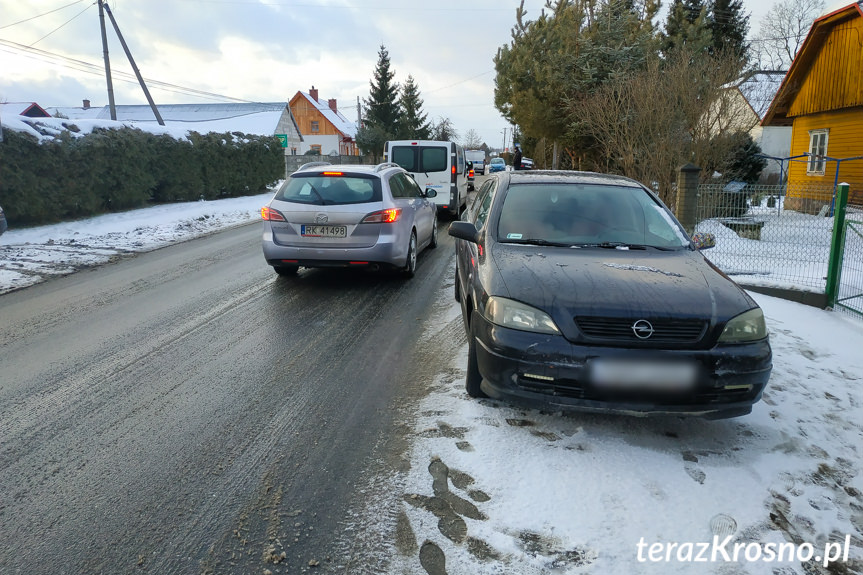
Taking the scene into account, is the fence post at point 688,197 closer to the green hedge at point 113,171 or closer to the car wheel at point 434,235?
the car wheel at point 434,235

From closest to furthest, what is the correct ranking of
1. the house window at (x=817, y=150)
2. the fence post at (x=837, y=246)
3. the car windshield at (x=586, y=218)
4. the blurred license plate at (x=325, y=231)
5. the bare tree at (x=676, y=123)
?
the car windshield at (x=586, y=218), the fence post at (x=837, y=246), the blurred license plate at (x=325, y=231), the bare tree at (x=676, y=123), the house window at (x=817, y=150)

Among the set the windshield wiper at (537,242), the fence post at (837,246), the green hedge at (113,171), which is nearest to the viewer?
the windshield wiper at (537,242)

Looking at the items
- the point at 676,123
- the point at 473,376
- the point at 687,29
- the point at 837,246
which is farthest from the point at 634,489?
the point at 687,29

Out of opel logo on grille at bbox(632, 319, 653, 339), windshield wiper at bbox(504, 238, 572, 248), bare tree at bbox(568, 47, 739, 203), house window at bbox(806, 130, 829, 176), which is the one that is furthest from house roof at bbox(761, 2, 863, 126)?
opel logo on grille at bbox(632, 319, 653, 339)

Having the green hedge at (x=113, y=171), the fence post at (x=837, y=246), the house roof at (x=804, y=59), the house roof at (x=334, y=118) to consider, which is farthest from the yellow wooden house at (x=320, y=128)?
the fence post at (x=837, y=246)

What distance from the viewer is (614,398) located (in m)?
3.26

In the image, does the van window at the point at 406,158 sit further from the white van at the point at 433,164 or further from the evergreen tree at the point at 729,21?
the evergreen tree at the point at 729,21

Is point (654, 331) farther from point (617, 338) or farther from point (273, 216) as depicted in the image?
point (273, 216)

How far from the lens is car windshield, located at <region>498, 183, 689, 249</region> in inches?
180

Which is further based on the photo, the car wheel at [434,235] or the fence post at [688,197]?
the car wheel at [434,235]

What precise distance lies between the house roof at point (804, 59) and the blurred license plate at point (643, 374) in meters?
18.7

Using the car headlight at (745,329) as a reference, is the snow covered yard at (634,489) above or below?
below

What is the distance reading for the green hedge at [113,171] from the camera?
11398 mm

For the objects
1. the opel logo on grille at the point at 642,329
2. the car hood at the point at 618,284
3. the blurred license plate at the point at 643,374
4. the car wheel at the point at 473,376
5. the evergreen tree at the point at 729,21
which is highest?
the evergreen tree at the point at 729,21
